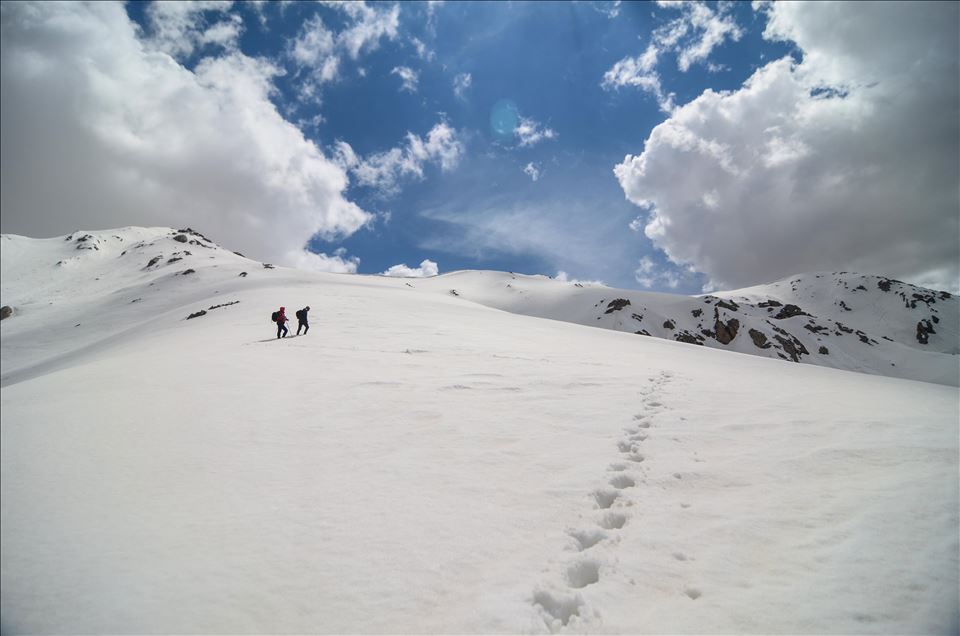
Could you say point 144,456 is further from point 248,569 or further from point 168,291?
point 168,291

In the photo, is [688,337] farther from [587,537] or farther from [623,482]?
[587,537]

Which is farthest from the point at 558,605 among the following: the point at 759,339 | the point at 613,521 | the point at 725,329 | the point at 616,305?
the point at 759,339

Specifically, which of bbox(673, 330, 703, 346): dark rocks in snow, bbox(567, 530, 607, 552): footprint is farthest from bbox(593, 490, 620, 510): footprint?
bbox(673, 330, 703, 346): dark rocks in snow

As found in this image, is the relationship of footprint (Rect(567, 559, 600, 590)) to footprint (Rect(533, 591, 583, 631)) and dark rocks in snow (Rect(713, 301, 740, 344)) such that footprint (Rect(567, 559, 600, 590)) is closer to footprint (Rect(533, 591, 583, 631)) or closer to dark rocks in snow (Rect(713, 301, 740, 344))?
footprint (Rect(533, 591, 583, 631))

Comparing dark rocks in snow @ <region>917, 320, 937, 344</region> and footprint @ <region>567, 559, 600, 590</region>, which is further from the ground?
dark rocks in snow @ <region>917, 320, 937, 344</region>

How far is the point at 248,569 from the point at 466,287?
116 metres

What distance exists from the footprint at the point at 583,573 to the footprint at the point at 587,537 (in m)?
0.33

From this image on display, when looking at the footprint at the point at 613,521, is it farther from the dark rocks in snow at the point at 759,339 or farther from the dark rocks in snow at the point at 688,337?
the dark rocks in snow at the point at 759,339

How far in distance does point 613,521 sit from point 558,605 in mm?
1507

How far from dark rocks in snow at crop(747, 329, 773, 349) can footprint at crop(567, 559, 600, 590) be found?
103486 millimetres

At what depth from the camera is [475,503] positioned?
5.33 m

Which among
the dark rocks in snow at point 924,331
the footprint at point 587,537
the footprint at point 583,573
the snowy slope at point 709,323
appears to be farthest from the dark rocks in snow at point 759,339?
the dark rocks in snow at point 924,331

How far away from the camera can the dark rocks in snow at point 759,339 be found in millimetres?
88250

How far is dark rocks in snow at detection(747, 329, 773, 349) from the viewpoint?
8825 centimetres
